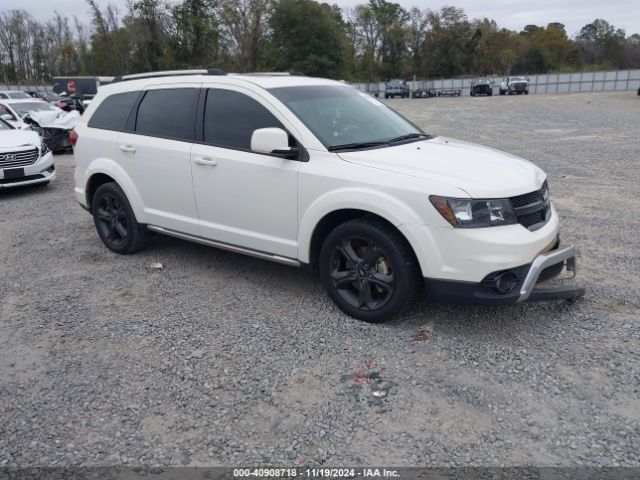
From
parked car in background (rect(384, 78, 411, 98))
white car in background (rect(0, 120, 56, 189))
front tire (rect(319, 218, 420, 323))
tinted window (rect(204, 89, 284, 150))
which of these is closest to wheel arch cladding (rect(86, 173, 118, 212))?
tinted window (rect(204, 89, 284, 150))

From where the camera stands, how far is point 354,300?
4.41 meters

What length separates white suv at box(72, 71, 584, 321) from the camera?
385 cm

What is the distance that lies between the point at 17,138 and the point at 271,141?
25.7 ft

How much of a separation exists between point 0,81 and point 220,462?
283 feet

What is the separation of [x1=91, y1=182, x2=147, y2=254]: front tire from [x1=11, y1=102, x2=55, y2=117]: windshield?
1256cm

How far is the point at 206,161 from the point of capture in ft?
16.4

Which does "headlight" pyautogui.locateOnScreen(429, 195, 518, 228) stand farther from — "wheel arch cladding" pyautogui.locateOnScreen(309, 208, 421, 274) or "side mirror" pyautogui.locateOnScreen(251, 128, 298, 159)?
"side mirror" pyautogui.locateOnScreen(251, 128, 298, 159)

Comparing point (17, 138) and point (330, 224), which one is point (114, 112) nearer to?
point (330, 224)

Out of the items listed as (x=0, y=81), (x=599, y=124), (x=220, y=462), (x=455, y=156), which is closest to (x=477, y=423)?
(x=220, y=462)

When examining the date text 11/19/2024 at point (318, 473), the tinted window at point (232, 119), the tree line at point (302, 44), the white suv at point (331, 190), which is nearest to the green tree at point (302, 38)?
the tree line at point (302, 44)

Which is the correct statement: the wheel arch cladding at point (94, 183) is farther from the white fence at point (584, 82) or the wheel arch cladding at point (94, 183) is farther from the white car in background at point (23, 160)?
the white fence at point (584, 82)

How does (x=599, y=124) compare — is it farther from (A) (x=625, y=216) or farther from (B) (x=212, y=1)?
(B) (x=212, y=1)

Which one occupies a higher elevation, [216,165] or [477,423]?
[216,165]

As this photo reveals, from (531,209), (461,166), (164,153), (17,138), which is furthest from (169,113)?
(17,138)
